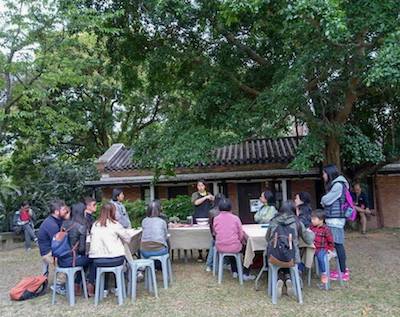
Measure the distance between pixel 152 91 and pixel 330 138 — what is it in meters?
6.05

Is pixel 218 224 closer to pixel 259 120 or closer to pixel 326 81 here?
pixel 259 120

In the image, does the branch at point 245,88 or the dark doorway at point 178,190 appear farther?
the dark doorway at point 178,190

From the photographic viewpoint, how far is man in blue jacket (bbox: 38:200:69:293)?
6.41 metres

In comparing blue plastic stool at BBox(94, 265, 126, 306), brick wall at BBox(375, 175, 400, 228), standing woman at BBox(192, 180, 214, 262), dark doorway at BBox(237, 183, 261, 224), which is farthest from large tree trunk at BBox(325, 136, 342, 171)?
blue plastic stool at BBox(94, 265, 126, 306)

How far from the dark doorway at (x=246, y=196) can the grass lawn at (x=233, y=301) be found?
25.5 feet

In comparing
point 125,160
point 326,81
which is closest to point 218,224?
point 326,81

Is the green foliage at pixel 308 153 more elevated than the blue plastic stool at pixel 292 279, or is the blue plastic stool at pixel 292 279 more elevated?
the green foliage at pixel 308 153

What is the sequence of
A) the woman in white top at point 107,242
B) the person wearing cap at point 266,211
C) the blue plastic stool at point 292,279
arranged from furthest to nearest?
the person wearing cap at point 266,211 < the woman in white top at point 107,242 < the blue plastic stool at point 292,279

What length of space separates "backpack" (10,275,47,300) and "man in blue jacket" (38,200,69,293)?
0.25 meters

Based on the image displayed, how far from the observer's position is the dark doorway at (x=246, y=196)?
50.5 ft

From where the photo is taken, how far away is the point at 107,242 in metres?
5.75

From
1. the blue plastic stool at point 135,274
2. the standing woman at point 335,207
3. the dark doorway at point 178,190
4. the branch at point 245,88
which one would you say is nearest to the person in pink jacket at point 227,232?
the blue plastic stool at point 135,274

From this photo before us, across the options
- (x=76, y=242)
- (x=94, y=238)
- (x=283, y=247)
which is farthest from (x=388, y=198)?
(x=76, y=242)

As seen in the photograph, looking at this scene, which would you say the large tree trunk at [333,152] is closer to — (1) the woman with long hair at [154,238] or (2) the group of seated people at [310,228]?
(2) the group of seated people at [310,228]
